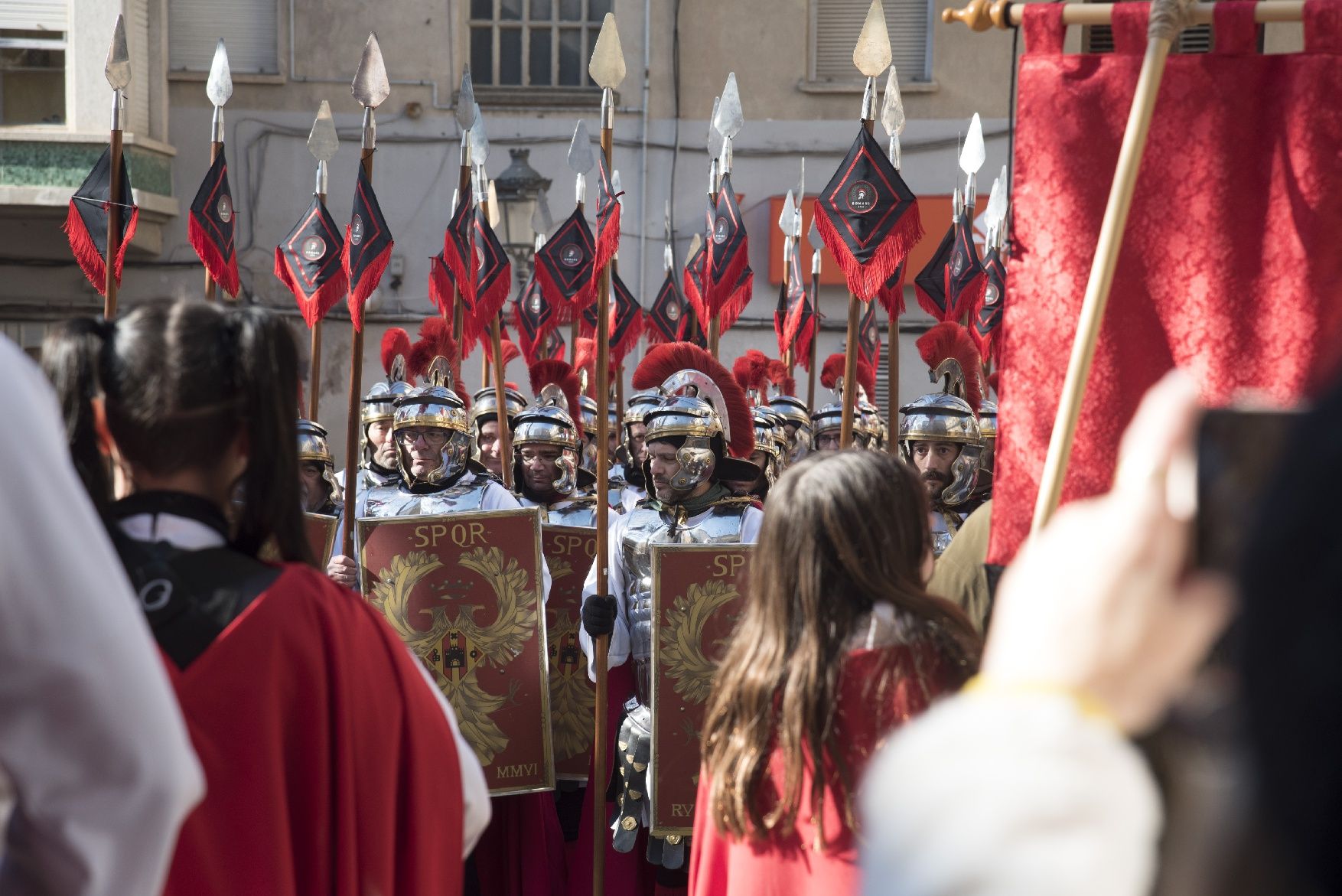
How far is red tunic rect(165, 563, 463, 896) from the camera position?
2252mm

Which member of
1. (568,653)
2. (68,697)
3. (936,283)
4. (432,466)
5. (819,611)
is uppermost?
(936,283)

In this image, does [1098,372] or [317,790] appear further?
[1098,372]

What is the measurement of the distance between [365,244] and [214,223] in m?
1.40

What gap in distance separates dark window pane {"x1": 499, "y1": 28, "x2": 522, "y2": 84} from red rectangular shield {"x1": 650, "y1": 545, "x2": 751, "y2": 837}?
1185 cm

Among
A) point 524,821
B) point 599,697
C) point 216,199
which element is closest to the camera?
point 599,697

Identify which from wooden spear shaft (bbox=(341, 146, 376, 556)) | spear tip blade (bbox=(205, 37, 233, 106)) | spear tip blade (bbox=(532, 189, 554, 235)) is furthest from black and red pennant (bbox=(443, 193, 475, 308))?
spear tip blade (bbox=(532, 189, 554, 235))

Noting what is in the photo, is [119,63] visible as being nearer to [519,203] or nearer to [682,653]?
[682,653]

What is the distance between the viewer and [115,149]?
633cm

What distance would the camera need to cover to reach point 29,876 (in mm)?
1408

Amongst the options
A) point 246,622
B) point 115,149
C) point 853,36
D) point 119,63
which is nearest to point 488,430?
point 115,149

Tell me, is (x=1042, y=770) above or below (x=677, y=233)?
below

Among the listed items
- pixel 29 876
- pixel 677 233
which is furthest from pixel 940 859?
pixel 677 233

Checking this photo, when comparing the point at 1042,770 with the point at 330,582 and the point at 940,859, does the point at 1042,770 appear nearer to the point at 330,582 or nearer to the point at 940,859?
the point at 940,859

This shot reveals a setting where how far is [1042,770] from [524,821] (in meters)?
5.17
